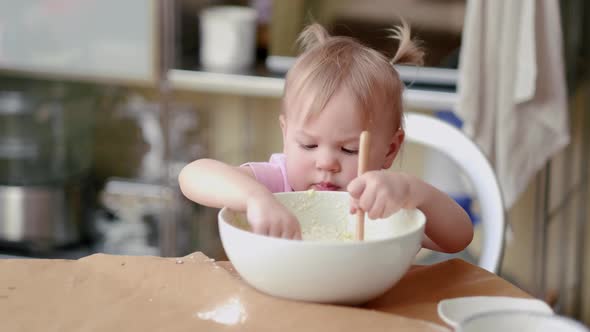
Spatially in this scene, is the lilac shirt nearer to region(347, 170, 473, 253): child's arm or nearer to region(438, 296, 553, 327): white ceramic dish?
region(347, 170, 473, 253): child's arm

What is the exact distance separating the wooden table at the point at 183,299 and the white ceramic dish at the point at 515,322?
0.10 m

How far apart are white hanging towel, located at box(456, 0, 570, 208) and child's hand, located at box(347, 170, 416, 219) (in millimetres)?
1106

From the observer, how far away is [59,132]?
2.52 m

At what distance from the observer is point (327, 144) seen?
36.0 inches

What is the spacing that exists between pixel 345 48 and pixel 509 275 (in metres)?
1.53

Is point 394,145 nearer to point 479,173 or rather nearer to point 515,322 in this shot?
point 479,173

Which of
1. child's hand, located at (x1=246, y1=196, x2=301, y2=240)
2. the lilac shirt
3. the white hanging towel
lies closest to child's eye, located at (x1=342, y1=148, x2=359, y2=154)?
the lilac shirt

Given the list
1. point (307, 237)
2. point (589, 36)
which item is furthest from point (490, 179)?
point (589, 36)

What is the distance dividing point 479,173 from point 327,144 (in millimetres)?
482

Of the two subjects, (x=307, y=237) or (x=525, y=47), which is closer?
(x=307, y=237)

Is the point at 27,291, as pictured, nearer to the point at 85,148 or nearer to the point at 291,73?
the point at 291,73

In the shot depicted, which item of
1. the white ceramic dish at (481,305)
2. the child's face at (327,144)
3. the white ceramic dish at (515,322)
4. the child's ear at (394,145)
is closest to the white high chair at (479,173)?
the child's ear at (394,145)

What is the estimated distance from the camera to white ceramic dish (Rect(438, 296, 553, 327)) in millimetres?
693

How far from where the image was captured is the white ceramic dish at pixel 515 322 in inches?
20.6
